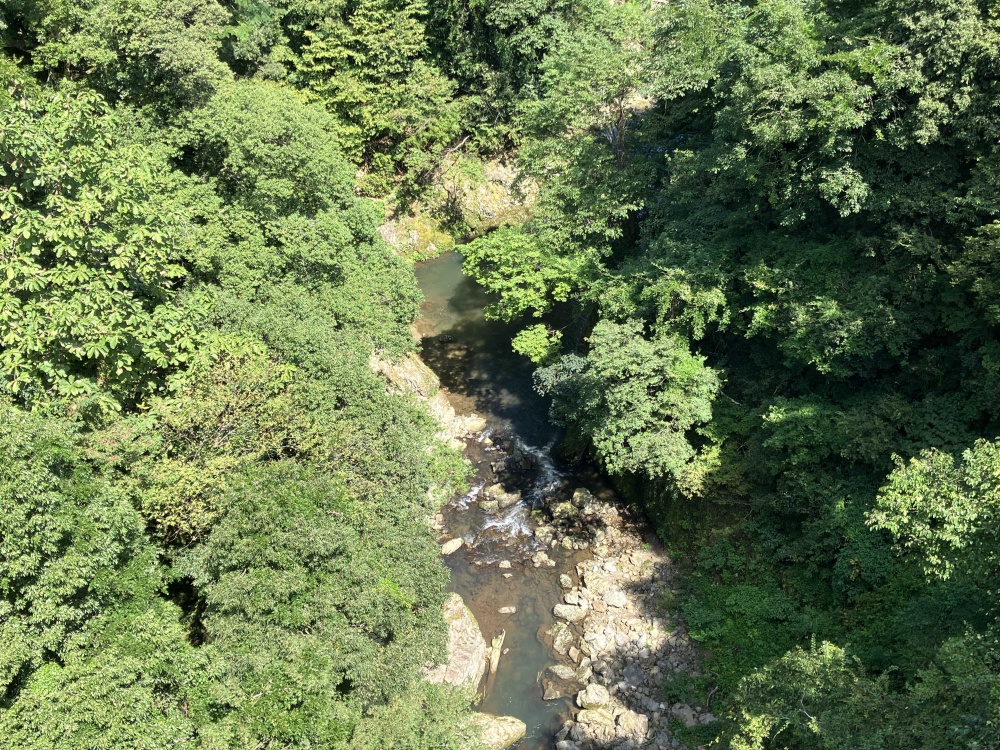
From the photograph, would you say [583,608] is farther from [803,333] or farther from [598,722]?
[803,333]

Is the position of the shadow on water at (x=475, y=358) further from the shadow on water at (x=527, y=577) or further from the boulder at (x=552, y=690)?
the boulder at (x=552, y=690)

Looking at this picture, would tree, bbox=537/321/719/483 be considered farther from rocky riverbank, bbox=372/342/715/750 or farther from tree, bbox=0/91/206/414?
tree, bbox=0/91/206/414

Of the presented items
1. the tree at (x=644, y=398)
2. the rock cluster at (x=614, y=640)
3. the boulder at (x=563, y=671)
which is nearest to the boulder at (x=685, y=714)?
the rock cluster at (x=614, y=640)

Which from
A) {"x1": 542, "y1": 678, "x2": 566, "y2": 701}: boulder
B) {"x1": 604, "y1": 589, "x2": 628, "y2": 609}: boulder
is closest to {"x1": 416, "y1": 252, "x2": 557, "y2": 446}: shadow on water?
{"x1": 604, "y1": 589, "x2": 628, "y2": 609}: boulder

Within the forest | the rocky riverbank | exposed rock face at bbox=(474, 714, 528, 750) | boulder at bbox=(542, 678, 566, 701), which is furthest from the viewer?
boulder at bbox=(542, 678, 566, 701)

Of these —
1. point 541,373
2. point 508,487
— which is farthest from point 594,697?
point 541,373

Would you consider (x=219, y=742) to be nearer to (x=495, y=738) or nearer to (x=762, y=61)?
(x=495, y=738)

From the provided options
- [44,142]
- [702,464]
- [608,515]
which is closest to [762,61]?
[702,464]
